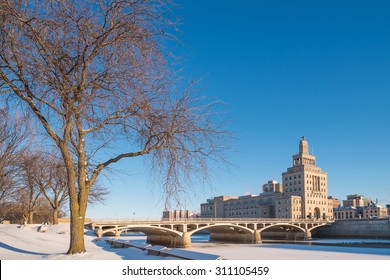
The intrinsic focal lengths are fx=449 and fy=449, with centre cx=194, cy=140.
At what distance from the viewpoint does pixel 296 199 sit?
136375 mm

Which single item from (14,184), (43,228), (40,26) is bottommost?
(43,228)

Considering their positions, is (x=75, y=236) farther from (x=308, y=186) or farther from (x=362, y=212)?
(x=362, y=212)

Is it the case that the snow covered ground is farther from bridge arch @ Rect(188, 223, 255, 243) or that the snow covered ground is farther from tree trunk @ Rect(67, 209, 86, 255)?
bridge arch @ Rect(188, 223, 255, 243)

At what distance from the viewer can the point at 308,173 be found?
14538 cm

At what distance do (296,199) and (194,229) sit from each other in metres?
63.7

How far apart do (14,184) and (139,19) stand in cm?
3769

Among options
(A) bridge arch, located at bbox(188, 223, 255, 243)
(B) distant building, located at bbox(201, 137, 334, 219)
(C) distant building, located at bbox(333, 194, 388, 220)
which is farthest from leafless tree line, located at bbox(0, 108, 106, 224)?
(C) distant building, located at bbox(333, 194, 388, 220)

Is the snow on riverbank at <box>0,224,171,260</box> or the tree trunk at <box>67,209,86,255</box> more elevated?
the tree trunk at <box>67,209,86,255</box>

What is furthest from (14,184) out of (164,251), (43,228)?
(164,251)

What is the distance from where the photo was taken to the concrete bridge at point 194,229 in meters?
72.5

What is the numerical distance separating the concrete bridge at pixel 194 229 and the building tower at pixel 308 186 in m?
23.8

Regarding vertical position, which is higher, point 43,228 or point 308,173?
point 308,173

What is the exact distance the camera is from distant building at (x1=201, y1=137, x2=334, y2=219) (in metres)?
137
